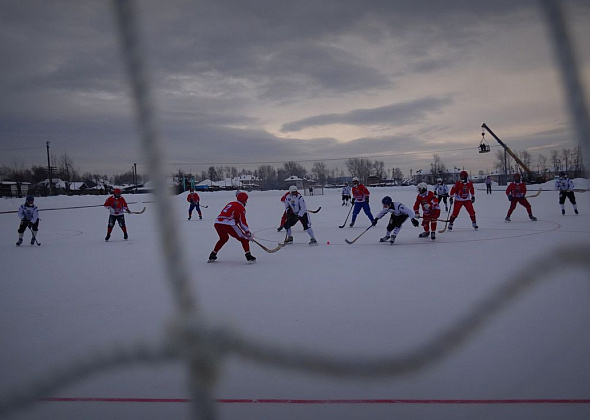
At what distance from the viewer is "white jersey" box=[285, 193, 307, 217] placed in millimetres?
9250

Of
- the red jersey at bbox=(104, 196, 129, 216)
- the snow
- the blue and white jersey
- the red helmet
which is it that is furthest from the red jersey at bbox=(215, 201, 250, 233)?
the blue and white jersey

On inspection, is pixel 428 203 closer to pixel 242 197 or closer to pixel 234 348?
pixel 242 197

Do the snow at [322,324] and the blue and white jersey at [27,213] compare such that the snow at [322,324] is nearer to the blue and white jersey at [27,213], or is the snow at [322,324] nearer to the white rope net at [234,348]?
the white rope net at [234,348]

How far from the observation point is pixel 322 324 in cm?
332

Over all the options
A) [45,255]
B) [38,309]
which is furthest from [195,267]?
[45,255]

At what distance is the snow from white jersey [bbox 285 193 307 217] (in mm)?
1832

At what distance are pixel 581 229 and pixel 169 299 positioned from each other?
8.97 m

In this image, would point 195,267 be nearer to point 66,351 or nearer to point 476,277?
point 66,351

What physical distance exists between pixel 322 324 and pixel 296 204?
6108 mm

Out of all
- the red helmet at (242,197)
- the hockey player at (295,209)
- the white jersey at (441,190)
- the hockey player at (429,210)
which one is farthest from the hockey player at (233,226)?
the white jersey at (441,190)

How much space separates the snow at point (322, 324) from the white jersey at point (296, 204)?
72.1 inches

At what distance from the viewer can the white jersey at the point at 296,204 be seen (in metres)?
9.25

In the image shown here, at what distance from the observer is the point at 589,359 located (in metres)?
2.46

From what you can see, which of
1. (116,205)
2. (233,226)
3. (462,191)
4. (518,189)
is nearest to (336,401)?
(233,226)
